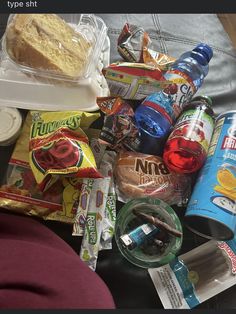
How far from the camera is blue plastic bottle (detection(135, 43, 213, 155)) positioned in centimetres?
80

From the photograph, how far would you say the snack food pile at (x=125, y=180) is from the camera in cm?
70

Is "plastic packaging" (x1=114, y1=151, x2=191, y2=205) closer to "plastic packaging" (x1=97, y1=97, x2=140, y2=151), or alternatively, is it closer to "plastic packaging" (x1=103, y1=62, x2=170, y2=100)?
"plastic packaging" (x1=97, y1=97, x2=140, y2=151)

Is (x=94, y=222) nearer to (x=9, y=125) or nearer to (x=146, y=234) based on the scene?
(x=146, y=234)

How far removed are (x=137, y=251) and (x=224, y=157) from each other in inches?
8.8

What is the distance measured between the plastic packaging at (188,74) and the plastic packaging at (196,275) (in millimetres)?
270

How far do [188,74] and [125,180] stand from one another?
0.27m

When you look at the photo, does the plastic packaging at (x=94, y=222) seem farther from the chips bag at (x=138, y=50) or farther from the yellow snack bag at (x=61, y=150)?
the chips bag at (x=138, y=50)

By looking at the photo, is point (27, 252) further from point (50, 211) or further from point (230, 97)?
point (230, 97)

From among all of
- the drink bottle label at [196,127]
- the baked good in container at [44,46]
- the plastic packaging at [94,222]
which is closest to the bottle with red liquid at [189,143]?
the drink bottle label at [196,127]

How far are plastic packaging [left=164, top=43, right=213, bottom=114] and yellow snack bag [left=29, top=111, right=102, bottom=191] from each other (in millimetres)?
173

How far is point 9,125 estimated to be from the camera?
2.69 feet

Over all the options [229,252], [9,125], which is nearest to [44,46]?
[9,125]

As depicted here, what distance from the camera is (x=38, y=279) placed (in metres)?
0.57

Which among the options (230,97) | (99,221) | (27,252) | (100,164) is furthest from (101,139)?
(230,97)
